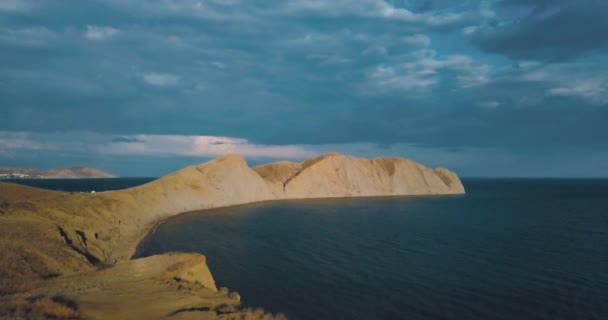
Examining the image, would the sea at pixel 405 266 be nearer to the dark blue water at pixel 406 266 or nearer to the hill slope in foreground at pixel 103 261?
the dark blue water at pixel 406 266

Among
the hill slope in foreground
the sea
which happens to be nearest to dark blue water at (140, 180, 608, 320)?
the sea

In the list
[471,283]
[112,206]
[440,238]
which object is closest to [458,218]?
[440,238]

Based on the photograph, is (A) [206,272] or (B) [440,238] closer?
(A) [206,272]

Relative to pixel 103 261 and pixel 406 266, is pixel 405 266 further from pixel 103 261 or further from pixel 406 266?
pixel 103 261

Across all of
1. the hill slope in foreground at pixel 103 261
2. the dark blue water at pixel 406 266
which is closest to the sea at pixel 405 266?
the dark blue water at pixel 406 266

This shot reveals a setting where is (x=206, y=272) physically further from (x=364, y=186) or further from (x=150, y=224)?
(x=364, y=186)

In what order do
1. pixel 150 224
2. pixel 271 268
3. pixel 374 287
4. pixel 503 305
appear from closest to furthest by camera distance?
pixel 503 305 < pixel 374 287 < pixel 271 268 < pixel 150 224

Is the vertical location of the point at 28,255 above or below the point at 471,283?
above
